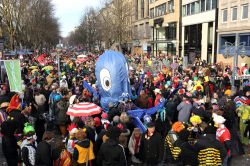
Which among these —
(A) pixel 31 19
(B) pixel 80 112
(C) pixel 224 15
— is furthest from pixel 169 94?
(A) pixel 31 19

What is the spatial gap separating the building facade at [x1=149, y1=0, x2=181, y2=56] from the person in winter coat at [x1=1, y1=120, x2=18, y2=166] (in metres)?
38.4

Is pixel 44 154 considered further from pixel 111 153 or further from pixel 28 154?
pixel 111 153

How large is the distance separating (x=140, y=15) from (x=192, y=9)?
1003 inches

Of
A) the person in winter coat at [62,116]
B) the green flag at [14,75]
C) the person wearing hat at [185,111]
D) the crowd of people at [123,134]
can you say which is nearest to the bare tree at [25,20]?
the green flag at [14,75]

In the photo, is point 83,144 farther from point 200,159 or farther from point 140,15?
point 140,15

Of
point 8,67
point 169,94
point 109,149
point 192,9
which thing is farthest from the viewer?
point 192,9

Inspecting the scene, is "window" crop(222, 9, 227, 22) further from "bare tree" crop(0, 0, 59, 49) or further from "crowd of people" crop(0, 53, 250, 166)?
"bare tree" crop(0, 0, 59, 49)

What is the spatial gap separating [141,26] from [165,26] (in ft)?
45.0

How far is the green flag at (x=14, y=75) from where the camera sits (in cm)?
1015

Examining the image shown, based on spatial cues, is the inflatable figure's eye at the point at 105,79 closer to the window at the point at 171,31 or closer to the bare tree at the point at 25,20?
the bare tree at the point at 25,20

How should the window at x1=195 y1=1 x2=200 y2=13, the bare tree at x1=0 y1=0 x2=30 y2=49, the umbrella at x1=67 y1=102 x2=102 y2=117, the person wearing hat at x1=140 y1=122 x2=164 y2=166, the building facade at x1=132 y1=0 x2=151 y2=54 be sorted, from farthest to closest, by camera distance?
the building facade at x1=132 y1=0 x2=151 y2=54, the window at x1=195 y1=1 x2=200 y2=13, the bare tree at x1=0 y1=0 x2=30 y2=49, the umbrella at x1=67 y1=102 x2=102 y2=117, the person wearing hat at x1=140 y1=122 x2=164 y2=166

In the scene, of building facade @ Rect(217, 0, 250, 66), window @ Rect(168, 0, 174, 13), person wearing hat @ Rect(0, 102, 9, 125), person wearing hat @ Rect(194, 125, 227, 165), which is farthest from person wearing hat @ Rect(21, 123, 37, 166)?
window @ Rect(168, 0, 174, 13)

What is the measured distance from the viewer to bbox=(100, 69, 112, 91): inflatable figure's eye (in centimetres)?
1091

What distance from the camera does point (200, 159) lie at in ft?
19.8
